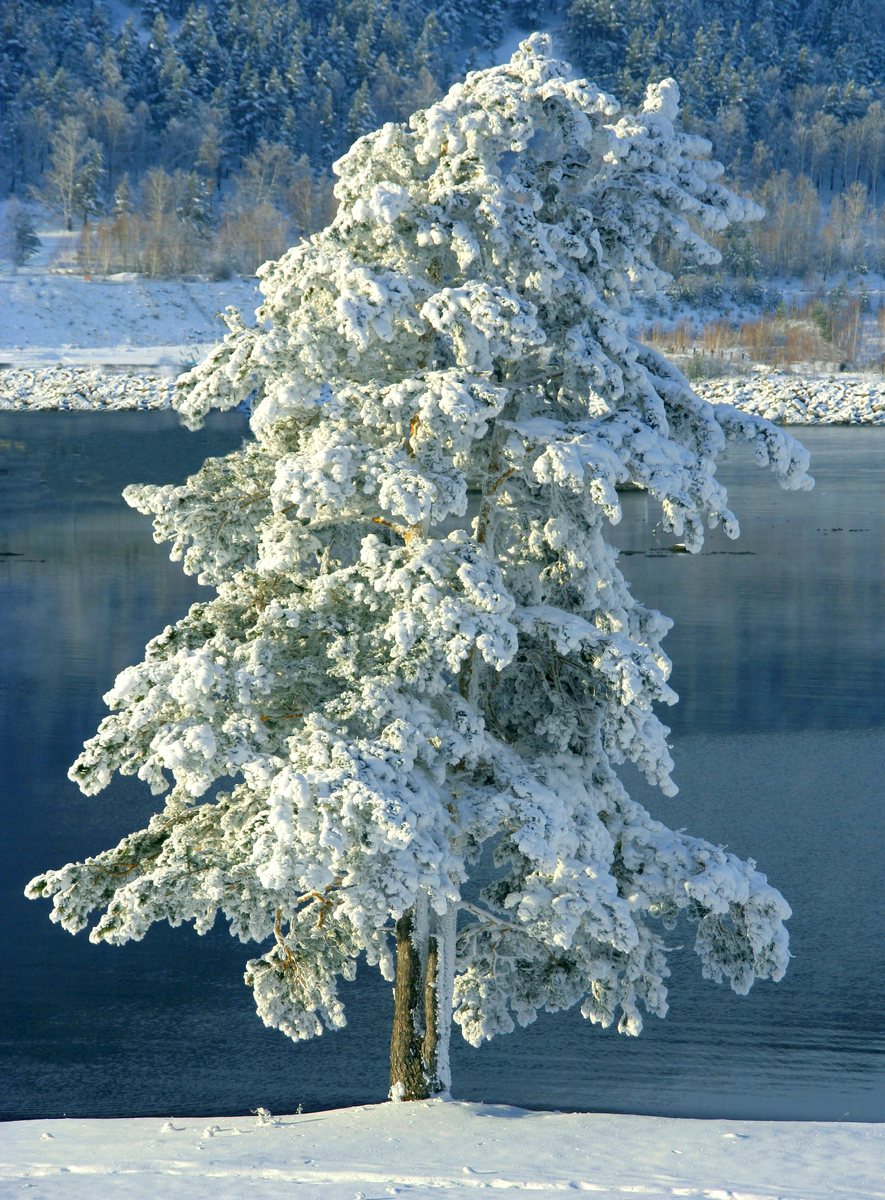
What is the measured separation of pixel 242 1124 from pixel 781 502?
128ft

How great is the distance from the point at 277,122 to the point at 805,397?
10332 centimetres

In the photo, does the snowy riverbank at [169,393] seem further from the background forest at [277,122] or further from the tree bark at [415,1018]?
the tree bark at [415,1018]

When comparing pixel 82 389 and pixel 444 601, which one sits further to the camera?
pixel 82 389

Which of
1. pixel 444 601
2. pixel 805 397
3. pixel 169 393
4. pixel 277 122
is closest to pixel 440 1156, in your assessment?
pixel 444 601

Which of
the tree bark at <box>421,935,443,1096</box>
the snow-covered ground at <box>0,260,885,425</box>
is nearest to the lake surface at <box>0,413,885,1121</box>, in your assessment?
the tree bark at <box>421,935,443,1096</box>

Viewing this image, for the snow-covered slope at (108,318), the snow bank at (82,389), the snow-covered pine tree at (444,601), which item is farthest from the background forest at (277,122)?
the snow-covered pine tree at (444,601)

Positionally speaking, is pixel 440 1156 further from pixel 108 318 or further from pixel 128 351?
pixel 108 318

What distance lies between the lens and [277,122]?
159m

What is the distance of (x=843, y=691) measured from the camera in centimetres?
2394

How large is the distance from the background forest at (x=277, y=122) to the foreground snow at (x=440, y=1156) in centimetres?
10557

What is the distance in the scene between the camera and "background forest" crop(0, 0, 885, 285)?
123 meters

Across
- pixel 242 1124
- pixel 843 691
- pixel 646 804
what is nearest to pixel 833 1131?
pixel 242 1124

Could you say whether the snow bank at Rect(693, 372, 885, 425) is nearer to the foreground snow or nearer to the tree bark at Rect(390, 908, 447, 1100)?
the tree bark at Rect(390, 908, 447, 1100)

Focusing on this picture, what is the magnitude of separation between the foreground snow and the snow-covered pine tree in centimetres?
81
